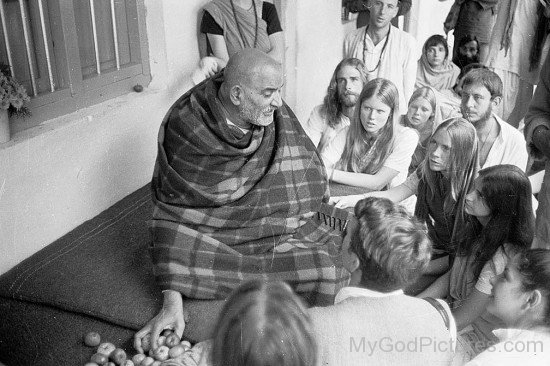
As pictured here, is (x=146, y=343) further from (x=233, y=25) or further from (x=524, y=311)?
(x=233, y=25)

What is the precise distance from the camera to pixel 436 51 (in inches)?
190

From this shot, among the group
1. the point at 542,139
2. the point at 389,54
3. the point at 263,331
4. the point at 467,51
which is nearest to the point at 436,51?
the point at 467,51

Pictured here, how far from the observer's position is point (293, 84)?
509 centimetres

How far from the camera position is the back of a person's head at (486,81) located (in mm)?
3293

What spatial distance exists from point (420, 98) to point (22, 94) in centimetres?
252

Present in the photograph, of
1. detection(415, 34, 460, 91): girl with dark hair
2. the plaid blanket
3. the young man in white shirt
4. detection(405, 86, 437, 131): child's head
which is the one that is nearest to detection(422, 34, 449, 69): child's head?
detection(415, 34, 460, 91): girl with dark hair

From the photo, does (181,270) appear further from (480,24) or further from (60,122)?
(480,24)

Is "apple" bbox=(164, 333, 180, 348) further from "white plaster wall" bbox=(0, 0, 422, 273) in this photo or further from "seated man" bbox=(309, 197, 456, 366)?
"white plaster wall" bbox=(0, 0, 422, 273)

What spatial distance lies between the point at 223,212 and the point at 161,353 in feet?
2.16

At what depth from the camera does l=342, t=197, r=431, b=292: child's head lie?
1.67 m

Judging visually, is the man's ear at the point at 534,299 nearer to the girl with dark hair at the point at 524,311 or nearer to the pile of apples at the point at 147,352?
the girl with dark hair at the point at 524,311

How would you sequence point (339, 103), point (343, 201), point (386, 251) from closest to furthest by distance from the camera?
point (386, 251) < point (343, 201) < point (339, 103)

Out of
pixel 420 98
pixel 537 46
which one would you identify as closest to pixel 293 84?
pixel 420 98

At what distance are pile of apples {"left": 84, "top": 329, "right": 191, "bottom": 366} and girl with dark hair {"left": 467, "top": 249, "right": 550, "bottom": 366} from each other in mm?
1157
